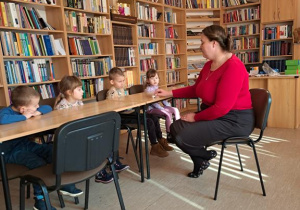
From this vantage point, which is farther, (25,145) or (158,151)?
(158,151)

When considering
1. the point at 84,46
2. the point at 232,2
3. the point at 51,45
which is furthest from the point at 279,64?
the point at 51,45

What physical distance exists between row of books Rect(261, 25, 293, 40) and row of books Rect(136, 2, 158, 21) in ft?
7.71

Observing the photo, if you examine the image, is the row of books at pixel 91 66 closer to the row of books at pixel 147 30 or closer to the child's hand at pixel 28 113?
the row of books at pixel 147 30

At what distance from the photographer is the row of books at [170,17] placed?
5.14 metres

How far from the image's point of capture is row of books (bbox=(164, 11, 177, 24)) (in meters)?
5.14

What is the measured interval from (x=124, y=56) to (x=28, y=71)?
1570 millimetres

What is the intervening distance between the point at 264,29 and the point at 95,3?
11.8ft

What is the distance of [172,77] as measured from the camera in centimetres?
552

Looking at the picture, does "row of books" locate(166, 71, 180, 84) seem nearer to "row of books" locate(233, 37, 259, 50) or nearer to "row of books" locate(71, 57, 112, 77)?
"row of books" locate(233, 37, 259, 50)

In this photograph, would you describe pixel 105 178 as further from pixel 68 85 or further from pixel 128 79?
pixel 128 79

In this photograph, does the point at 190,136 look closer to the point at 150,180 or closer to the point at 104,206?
the point at 150,180

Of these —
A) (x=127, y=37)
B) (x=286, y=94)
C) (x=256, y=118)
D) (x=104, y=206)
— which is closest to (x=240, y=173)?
(x=256, y=118)

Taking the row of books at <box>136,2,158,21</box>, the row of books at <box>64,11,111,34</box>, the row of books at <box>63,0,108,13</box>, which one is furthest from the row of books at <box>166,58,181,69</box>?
the row of books at <box>63,0,108,13</box>

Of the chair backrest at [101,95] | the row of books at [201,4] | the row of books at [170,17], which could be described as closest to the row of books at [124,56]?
the row of books at [170,17]
